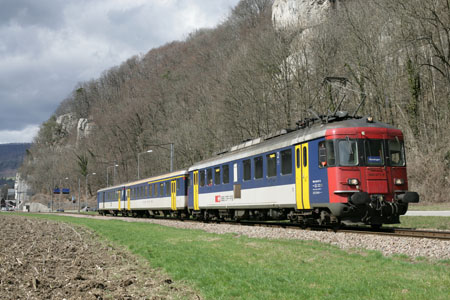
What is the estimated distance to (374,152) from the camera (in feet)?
51.5

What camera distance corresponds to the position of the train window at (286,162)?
17625 millimetres

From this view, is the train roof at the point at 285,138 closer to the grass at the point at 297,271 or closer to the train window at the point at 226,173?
the train window at the point at 226,173

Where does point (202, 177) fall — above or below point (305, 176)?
above

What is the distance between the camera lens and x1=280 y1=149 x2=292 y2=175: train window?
1762 cm

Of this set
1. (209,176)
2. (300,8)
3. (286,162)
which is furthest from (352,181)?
(300,8)

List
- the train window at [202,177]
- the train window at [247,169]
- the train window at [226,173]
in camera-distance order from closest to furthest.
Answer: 1. the train window at [247,169]
2. the train window at [226,173]
3. the train window at [202,177]

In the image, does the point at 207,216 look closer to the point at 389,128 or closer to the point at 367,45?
the point at 389,128

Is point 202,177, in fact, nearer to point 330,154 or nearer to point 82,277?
point 330,154

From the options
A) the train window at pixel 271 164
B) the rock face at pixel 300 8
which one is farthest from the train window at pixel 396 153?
the rock face at pixel 300 8

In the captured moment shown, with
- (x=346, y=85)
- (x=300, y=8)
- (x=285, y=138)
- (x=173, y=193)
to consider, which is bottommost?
(x=173, y=193)

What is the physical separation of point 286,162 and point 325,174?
8.58ft

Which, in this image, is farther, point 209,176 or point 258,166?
point 209,176

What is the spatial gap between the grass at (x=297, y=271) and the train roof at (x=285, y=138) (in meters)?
4.31

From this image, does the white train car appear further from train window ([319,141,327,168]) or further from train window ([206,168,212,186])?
train window ([319,141,327,168])
